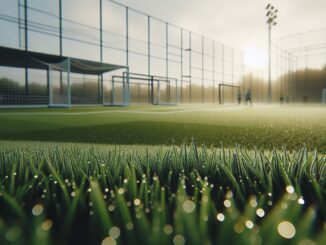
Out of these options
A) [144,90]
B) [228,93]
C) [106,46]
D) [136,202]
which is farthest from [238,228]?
[228,93]

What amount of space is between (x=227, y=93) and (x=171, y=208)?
3282 centimetres

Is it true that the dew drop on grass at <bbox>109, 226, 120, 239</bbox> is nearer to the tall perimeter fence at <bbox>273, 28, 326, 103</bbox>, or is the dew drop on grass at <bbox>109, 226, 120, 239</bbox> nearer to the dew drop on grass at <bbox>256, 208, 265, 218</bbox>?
the dew drop on grass at <bbox>256, 208, 265, 218</bbox>

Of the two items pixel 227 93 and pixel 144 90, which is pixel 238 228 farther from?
pixel 227 93

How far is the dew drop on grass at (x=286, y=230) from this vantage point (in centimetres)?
67

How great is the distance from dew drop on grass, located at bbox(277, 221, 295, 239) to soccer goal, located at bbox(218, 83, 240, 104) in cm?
3027

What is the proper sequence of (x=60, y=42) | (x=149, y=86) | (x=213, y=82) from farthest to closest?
(x=213, y=82) → (x=149, y=86) → (x=60, y=42)

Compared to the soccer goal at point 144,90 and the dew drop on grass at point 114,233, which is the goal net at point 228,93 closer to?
the soccer goal at point 144,90

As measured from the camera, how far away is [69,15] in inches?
659

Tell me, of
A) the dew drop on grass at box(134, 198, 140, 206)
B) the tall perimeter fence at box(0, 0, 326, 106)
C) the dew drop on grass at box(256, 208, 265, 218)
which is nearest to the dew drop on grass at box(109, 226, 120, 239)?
the dew drop on grass at box(134, 198, 140, 206)

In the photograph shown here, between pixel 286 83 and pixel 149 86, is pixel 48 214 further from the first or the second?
pixel 286 83

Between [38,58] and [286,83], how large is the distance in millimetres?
38780

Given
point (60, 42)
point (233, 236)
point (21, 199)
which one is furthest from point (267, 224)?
point (60, 42)

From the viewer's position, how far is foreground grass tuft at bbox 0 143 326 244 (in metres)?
0.71

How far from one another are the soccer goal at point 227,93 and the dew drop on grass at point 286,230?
99.3ft
